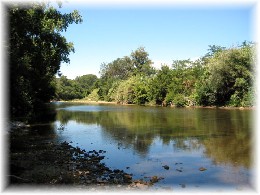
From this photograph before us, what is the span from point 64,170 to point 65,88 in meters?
126

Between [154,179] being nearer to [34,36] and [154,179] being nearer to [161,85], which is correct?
[34,36]

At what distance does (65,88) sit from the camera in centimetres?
13512

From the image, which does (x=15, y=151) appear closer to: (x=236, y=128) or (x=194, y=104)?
(x=236, y=128)

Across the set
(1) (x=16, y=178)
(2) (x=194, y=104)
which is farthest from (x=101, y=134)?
(2) (x=194, y=104)

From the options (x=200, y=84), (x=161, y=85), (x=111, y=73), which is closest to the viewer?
(x=200, y=84)

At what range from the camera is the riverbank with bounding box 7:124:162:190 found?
10.2m

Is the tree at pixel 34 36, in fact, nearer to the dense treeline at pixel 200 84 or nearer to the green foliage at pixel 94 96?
the dense treeline at pixel 200 84

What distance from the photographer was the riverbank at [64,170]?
10.2 metres

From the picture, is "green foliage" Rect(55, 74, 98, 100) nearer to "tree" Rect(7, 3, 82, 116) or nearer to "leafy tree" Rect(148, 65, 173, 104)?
"leafy tree" Rect(148, 65, 173, 104)

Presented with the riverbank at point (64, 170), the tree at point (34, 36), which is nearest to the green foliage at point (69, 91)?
the tree at point (34, 36)

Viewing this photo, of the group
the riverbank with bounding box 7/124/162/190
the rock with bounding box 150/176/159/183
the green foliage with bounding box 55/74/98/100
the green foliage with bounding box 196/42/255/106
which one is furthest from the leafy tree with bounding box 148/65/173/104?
the rock with bounding box 150/176/159/183

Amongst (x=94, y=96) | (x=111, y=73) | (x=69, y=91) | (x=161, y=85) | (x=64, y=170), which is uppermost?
(x=111, y=73)

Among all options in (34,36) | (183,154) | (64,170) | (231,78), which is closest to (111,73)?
(231,78)

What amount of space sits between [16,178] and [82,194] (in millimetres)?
2733
